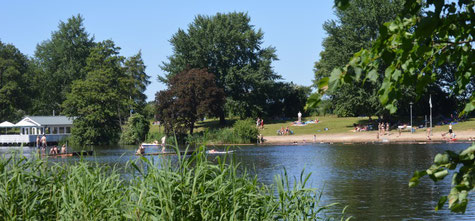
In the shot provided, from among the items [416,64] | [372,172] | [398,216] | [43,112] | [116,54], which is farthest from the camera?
[43,112]

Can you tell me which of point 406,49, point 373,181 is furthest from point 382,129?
point 406,49

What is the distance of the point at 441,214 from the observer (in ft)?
60.5

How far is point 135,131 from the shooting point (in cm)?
7312

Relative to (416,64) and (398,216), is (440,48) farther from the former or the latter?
(398,216)

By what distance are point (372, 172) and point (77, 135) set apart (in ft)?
163

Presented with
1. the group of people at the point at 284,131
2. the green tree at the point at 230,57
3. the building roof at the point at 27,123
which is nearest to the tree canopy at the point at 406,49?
the group of people at the point at 284,131

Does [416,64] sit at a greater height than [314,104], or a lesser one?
greater

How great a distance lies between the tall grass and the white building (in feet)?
236

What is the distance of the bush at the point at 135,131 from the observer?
2872 inches

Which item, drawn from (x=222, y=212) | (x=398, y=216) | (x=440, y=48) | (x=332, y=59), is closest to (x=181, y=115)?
(x=332, y=59)

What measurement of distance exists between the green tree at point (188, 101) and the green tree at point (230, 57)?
373 inches

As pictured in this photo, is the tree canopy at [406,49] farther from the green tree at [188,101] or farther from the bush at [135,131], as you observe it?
the bush at [135,131]

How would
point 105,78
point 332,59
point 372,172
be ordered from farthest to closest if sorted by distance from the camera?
1. point 105,78
2. point 332,59
3. point 372,172

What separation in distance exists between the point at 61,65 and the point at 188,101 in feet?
135
